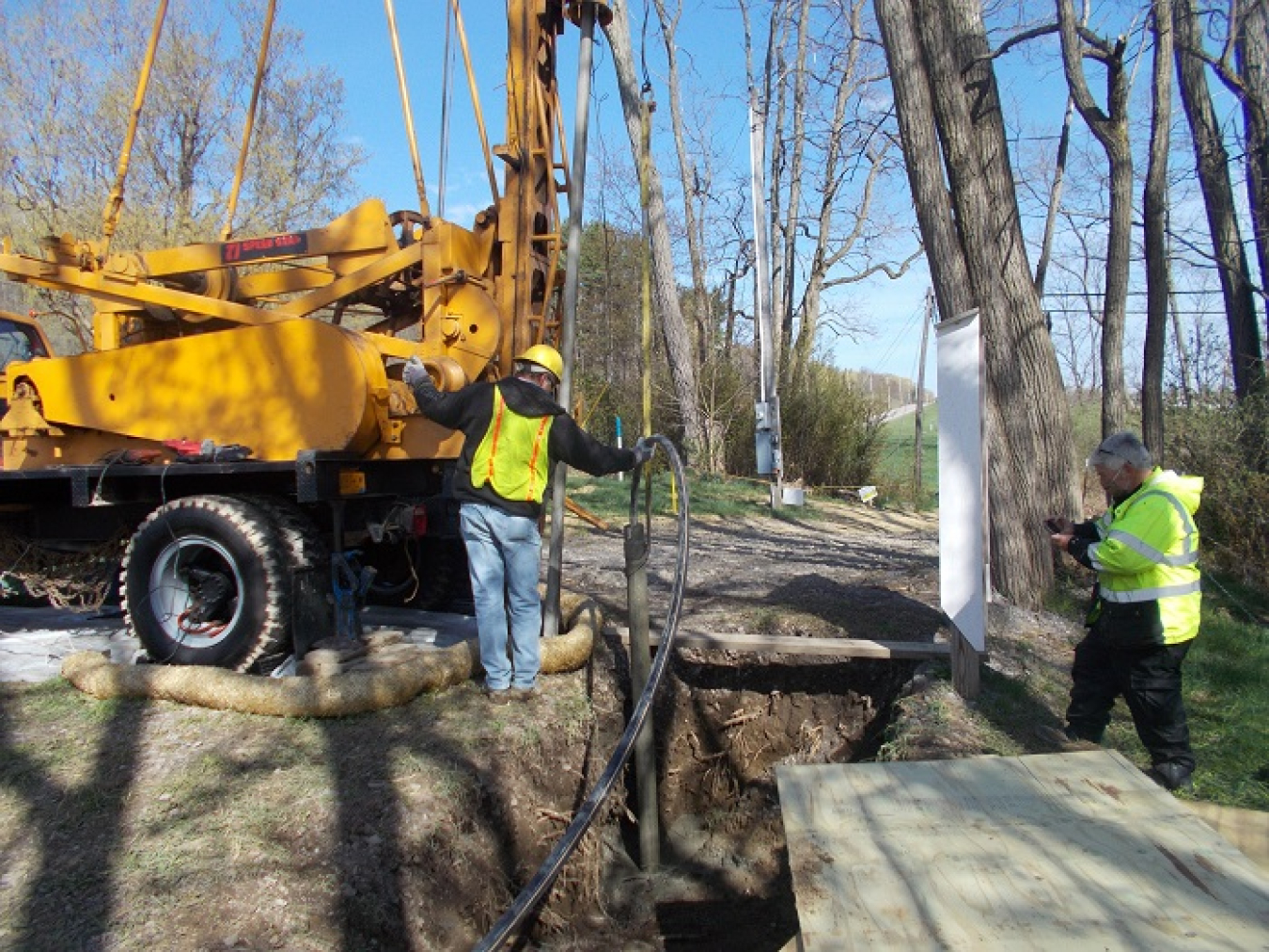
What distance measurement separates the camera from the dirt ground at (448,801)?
3.28 metres

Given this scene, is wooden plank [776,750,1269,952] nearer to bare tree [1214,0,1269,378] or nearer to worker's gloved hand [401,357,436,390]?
worker's gloved hand [401,357,436,390]

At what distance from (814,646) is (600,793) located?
6.49ft

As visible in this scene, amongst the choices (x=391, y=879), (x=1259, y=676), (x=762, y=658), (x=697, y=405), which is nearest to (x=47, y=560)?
(x=391, y=879)

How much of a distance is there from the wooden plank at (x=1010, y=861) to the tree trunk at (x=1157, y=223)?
19.0 ft

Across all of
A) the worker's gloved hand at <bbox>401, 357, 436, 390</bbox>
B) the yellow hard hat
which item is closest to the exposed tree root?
the worker's gloved hand at <bbox>401, 357, 436, 390</bbox>

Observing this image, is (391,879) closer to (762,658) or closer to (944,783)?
(944,783)

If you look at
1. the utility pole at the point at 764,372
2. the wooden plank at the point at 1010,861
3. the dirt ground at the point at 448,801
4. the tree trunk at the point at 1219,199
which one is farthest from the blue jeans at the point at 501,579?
the utility pole at the point at 764,372

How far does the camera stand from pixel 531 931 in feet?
14.4

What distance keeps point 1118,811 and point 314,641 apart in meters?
4.03

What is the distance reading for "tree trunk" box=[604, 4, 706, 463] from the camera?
1505 cm

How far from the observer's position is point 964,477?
4859mm

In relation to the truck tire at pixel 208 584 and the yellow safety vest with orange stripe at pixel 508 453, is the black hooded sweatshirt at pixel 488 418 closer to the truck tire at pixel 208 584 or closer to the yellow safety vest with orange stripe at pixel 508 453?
the yellow safety vest with orange stripe at pixel 508 453

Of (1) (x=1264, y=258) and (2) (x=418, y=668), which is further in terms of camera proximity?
(1) (x=1264, y=258)

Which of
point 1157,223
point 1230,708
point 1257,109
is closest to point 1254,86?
point 1257,109
